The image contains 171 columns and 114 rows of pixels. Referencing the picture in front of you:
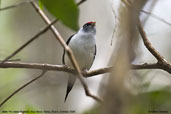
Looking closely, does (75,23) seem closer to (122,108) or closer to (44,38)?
(122,108)

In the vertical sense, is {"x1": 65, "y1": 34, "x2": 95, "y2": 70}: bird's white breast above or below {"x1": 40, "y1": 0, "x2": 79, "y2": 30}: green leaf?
below

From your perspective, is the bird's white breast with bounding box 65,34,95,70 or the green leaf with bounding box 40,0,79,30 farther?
the bird's white breast with bounding box 65,34,95,70

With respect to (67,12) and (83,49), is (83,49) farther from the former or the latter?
(67,12)

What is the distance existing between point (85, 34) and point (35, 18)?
2.41 meters

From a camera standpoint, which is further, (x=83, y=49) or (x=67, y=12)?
(x=83, y=49)

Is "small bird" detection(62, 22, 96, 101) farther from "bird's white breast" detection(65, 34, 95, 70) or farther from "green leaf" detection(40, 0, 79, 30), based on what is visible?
"green leaf" detection(40, 0, 79, 30)

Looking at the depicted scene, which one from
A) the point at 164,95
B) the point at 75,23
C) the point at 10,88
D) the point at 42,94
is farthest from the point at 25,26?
the point at 75,23

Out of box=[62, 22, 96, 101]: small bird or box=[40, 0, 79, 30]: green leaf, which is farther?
box=[62, 22, 96, 101]: small bird

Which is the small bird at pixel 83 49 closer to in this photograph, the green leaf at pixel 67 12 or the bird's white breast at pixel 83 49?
the bird's white breast at pixel 83 49

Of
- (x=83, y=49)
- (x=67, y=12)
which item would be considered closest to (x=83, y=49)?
(x=83, y=49)

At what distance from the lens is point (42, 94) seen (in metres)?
5.65

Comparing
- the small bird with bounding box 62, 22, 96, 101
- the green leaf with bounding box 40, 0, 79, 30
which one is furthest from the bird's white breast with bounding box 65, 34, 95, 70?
the green leaf with bounding box 40, 0, 79, 30

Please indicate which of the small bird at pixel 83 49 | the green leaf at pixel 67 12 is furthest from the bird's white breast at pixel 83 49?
the green leaf at pixel 67 12

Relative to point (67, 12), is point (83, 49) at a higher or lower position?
lower
